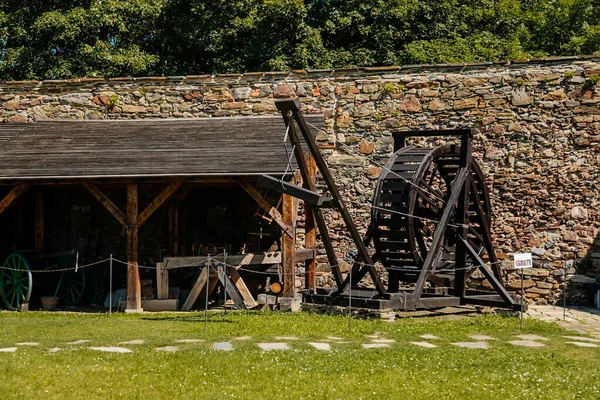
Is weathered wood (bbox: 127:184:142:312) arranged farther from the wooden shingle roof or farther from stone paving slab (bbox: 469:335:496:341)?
stone paving slab (bbox: 469:335:496:341)

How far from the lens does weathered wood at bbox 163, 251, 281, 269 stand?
1466 centimetres

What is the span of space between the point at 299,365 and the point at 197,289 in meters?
6.24

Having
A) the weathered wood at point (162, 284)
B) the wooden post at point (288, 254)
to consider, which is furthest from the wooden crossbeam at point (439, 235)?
the weathered wood at point (162, 284)

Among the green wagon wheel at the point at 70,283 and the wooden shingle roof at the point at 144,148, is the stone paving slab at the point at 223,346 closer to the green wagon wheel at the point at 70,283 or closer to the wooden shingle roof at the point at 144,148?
the wooden shingle roof at the point at 144,148

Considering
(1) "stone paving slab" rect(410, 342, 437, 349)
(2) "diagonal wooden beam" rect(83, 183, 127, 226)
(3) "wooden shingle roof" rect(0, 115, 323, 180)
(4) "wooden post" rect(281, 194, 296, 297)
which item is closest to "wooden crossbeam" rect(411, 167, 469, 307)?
(1) "stone paving slab" rect(410, 342, 437, 349)

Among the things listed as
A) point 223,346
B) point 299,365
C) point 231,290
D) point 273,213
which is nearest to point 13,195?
point 231,290

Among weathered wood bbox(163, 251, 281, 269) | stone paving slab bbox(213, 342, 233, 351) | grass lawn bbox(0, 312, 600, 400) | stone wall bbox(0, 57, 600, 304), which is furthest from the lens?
stone wall bbox(0, 57, 600, 304)

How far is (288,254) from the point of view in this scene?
14273 millimetres

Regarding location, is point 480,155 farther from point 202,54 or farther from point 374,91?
point 202,54

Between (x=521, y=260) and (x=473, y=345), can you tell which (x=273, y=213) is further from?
(x=473, y=345)

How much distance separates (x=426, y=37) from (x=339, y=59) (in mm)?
2824

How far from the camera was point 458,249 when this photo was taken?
44.2 feet

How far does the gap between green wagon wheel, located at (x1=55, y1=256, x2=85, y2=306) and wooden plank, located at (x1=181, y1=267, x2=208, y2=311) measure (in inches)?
95.3

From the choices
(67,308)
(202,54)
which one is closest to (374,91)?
(67,308)
